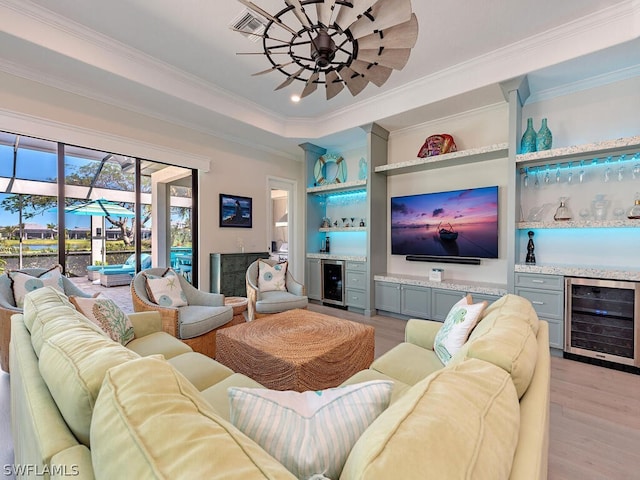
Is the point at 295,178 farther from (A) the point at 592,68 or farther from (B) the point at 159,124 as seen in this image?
(A) the point at 592,68

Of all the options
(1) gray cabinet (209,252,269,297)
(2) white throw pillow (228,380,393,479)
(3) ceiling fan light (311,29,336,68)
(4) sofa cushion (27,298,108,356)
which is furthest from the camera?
(1) gray cabinet (209,252,269,297)

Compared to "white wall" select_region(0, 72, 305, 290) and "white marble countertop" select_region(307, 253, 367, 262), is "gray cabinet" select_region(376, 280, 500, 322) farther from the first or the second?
"white wall" select_region(0, 72, 305, 290)

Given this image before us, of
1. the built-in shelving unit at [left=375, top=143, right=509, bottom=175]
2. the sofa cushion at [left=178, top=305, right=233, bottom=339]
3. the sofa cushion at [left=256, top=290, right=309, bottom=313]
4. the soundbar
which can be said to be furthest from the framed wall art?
the soundbar

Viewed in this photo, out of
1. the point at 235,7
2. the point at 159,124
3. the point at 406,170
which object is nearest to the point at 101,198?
the point at 159,124

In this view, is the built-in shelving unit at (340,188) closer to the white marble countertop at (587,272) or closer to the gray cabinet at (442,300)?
the gray cabinet at (442,300)

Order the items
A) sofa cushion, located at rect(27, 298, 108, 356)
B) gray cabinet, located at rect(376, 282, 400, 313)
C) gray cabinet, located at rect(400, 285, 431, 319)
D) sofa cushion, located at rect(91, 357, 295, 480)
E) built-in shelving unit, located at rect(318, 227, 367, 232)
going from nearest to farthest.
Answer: sofa cushion, located at rect(91, 357, 295, 480) < sofa cushion, located at rect(27, 298, 108, 356) < gray cabinet, located at rect(400, 285, 431, 319) < gray cabinet, located at rect(376, 282, 400, 313) < built-in shelving unit, located at rect(318, 227, 367, 232)

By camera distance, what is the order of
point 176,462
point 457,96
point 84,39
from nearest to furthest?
point 176,462
point 84,39
point 457,96

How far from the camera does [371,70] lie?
6.96ft

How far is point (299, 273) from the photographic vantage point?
5934 mm

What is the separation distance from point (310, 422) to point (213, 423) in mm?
247

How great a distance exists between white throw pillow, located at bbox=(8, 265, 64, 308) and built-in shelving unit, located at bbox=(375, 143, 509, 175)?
4.15 metres

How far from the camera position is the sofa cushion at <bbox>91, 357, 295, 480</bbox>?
50 cm

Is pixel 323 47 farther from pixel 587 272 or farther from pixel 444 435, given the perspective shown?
pixel 587 272

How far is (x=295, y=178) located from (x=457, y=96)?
335 centimetres
